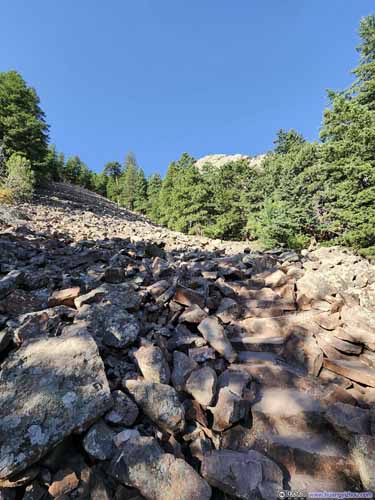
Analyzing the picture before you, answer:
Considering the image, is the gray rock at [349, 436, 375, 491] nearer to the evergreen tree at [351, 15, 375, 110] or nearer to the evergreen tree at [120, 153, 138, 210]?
the evergreen tree at [351, 15, 375, 110]

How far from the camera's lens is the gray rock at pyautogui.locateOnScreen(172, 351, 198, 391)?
238 centimetres

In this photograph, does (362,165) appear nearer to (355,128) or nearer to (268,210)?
(355,128)

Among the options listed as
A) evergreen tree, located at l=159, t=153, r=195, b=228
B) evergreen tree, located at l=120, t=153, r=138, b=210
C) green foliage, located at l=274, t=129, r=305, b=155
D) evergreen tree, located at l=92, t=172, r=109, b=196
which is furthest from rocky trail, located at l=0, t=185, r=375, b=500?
evergreen tree, located at l=92, t=172, r=109, b=196

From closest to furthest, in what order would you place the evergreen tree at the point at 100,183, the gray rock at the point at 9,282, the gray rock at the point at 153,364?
the gray rock at the point at 153,364, the gray rock at the point at 9,282, the evergreen tree at the point at 100,183

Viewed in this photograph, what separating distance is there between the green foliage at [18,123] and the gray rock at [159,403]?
2303cm

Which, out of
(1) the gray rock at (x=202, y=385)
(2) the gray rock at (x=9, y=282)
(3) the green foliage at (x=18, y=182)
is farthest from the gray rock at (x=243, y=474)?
(3) the green foliage at (x=18, y=182)

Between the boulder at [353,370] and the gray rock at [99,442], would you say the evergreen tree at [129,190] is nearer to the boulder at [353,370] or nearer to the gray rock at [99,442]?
the boulder at [353,370]

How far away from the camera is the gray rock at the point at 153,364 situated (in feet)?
7.63

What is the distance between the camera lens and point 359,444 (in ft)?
5.64

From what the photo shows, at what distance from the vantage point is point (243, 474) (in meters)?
1.62

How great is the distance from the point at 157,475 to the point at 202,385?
832 mm

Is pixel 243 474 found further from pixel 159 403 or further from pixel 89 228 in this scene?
pixel 89 228

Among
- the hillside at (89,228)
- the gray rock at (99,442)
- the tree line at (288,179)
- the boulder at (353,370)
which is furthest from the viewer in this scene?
the tree line at (288,179)

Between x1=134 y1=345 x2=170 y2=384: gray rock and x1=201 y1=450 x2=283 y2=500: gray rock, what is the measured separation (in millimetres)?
780
